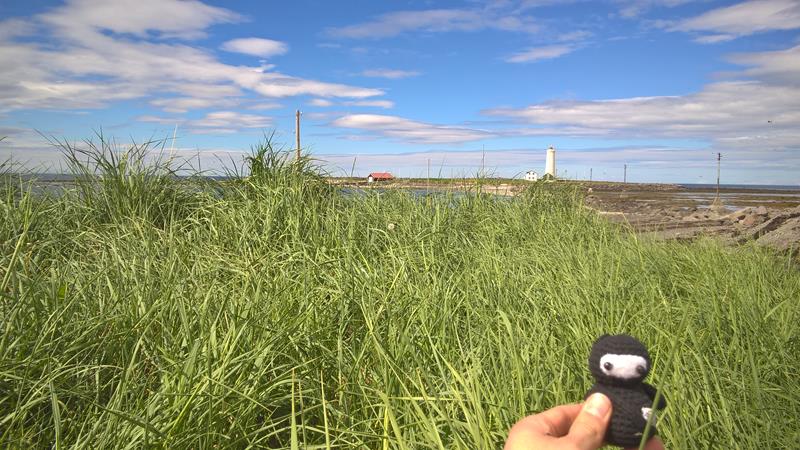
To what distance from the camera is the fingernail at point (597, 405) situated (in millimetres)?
780

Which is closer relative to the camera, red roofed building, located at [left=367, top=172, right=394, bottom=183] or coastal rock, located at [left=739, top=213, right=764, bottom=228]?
red roofed building, located at [left=367, top=172, right=394, bottom=183]

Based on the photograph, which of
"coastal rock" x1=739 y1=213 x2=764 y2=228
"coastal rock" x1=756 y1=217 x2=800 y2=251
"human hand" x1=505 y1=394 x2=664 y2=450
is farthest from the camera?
"coastal rock" x1=739 y1=213 x2=764 y2=228

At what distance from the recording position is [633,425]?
0.81 m

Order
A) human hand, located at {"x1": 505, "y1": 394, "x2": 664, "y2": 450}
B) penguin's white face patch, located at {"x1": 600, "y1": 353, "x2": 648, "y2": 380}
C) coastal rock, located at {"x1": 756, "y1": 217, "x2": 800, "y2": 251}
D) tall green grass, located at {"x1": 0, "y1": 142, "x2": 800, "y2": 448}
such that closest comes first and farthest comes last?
human hand, located at {"x1": 505, "y1": 394, "x2": 664, "y2": 450}
penguin's white face patch, located at {"x1": 600, "y1": 353, "x2": 648, "y2": 380}
tall green grass, located at {"x1": 0, "y1": 142, "x2": 800, "y2": 448}
coastal rock, located at {"x1": 756, "y1": 217, "x2": 800, "y2": 251}

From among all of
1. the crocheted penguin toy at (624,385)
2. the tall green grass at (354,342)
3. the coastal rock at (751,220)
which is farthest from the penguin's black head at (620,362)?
the coastal rock at (751,220)

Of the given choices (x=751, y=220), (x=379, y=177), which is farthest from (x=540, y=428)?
(x=751, y=220)

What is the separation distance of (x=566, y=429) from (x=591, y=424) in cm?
5

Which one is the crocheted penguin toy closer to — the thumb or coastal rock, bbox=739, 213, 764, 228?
the thumb

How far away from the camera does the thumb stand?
73 cm

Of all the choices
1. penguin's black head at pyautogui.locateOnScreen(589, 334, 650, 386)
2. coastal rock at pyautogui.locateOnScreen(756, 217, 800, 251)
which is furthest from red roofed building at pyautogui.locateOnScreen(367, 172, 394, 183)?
penguin's black head at pyautogui.locateOnScreen(589, 334, 650, 386)

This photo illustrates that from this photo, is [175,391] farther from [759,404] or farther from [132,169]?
Answer: [132,169]

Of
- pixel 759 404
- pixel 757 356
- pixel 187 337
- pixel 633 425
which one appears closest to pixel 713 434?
pixel 759 404

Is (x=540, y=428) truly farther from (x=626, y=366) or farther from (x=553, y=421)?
(x=626, y=366)

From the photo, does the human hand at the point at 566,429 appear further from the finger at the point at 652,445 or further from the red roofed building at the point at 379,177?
the red roofed building at the point at 379,177
